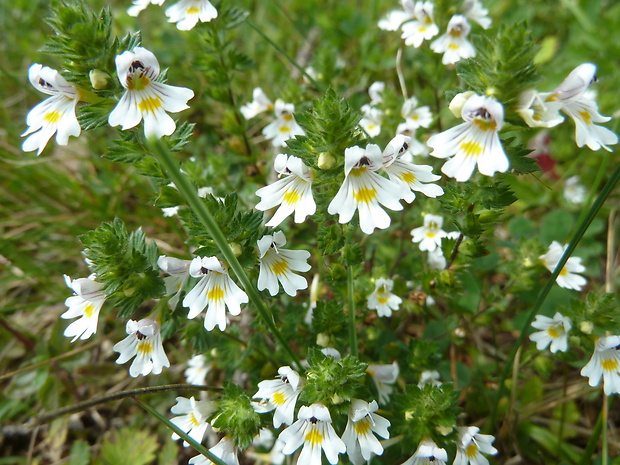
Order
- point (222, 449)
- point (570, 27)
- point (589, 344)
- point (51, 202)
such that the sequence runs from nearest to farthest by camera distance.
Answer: point (222, 449) → point (589, 344) → point (51, 202) → point (570, 27)

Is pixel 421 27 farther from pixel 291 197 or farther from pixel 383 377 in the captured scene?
pixel 383 377

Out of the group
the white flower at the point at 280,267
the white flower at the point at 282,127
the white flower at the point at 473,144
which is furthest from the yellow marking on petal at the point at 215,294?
the white flower at the point at 282,127

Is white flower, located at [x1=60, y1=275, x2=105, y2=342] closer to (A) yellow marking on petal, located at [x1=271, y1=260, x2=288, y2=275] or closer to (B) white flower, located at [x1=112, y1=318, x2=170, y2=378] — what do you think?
(B) white flower, located at [x1=112, y1=318, x2=170, y2=378]

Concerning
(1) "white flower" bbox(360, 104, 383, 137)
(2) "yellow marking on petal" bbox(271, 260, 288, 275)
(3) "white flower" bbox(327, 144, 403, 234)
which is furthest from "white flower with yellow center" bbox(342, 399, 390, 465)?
(1) "white flower" bbox(360, 104, 383, 137)

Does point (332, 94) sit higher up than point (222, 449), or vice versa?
point (332, 94)

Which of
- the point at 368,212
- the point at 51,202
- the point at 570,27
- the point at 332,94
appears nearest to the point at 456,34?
the point at 332,94

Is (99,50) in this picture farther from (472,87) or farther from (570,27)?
(570,27)
